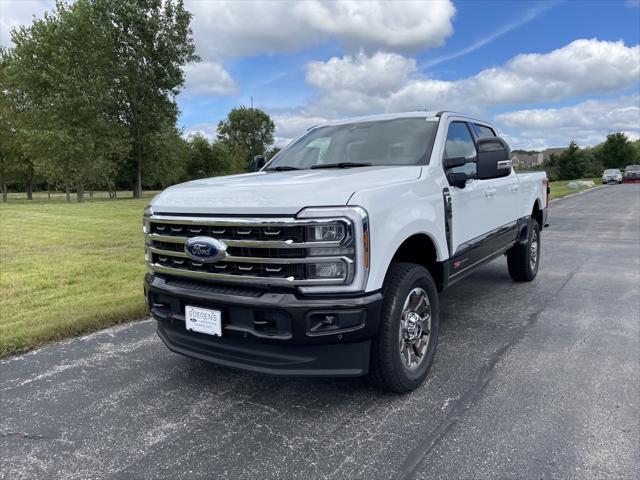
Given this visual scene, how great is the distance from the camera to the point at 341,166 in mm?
3998

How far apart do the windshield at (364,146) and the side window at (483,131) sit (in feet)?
4.03

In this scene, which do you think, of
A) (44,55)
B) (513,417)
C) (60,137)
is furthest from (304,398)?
(44,55)

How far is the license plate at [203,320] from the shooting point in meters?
2.94

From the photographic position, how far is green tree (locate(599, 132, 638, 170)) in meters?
68.4

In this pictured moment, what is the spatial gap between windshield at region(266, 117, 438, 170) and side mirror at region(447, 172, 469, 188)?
0.26 m

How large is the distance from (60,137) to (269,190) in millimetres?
31728

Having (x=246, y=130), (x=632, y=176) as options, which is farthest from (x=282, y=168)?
(x=246, y=130)

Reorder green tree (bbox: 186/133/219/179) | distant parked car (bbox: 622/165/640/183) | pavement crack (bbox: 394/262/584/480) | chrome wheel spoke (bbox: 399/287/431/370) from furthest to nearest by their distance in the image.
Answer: green tree (bbox: 186/133/219/179) → distant parked car (bbox: 622/165/640/183) → chrome wheel spoke (bbox: 399/287/431/370) → pavement crack (bbox: 394/262/584/480)

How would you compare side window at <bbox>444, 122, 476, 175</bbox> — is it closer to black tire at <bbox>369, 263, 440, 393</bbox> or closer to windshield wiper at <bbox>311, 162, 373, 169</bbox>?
windshield wiper at <bbox>311, 162, 373, 169</bbox>

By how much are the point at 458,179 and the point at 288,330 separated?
2.08 m

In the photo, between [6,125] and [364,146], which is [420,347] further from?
[6,125]

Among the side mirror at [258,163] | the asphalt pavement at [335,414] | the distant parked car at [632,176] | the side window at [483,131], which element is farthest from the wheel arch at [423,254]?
the distant parked car at [632,176]

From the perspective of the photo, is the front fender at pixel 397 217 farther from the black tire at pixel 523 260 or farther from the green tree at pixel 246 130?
the green tree at pixel 246 130

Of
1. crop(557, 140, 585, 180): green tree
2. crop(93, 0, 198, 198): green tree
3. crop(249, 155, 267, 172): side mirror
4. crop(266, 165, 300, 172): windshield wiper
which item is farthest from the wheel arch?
crop(557, 140, 585, 180): green tree
